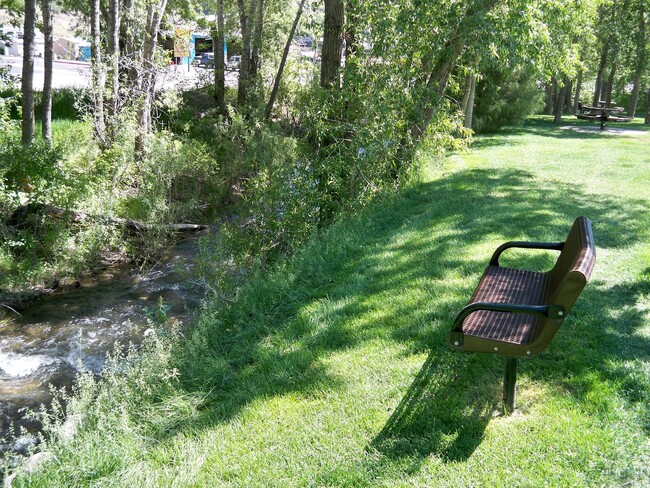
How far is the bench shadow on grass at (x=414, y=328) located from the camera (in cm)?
365

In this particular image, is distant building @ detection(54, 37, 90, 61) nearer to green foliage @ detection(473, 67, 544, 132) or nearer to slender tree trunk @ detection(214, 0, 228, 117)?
slender tree trunk @ detection(214, 0, 228, 117)

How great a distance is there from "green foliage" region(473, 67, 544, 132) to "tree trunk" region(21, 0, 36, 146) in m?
13.5

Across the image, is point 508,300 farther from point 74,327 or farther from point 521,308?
point 74,327

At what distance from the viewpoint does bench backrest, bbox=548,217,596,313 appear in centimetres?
307

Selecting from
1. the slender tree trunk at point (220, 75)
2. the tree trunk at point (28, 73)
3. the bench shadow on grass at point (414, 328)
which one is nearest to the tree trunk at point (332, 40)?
the bench shadow on grass at point (414, 328)

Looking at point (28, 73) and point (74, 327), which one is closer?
point (74, 327)

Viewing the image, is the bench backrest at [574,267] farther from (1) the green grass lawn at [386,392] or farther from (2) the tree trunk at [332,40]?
(2) the tree trunk at [332,40]

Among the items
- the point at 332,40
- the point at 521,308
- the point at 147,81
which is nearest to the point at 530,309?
the point at 521,308

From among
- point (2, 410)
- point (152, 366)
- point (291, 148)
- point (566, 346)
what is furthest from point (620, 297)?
point (291, 148)

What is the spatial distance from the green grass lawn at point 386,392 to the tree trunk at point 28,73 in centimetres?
703

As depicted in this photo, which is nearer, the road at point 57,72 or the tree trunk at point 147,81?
the tree trunk at point 147,81

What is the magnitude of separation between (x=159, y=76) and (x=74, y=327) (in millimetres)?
7677

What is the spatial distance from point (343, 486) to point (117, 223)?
8407 millimetres

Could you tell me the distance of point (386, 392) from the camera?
3.96 m
